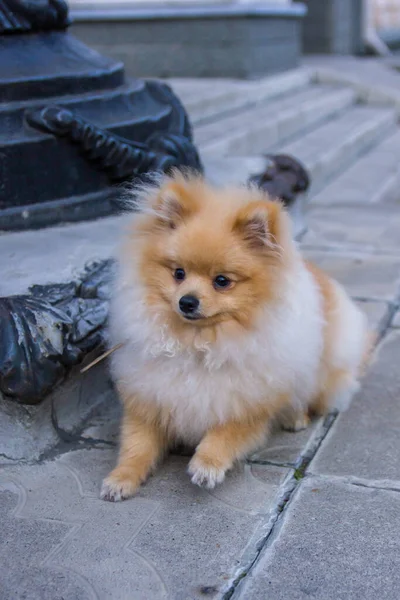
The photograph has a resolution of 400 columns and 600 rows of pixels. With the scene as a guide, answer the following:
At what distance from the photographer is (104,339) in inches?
123

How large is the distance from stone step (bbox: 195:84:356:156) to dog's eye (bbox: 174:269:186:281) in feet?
12.7

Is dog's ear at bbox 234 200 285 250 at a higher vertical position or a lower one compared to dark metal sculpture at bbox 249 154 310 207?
higher

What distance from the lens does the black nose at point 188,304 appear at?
2520 mm

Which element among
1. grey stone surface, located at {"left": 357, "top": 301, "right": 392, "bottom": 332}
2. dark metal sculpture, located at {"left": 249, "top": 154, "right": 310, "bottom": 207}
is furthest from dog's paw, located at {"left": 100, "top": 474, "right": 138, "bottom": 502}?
dark metal sculpture, located at {"left": 249, "top": 154, "right": 310, "bottom": 207}

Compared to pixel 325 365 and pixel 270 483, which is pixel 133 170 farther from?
pixel 270 483

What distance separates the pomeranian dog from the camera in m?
2.59

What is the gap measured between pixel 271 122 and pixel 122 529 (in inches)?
233

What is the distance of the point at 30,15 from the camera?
3795 mm

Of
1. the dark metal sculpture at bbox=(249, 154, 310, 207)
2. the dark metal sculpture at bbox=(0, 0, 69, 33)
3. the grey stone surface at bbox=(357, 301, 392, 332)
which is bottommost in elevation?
the grey stone surface at bbox=(357, 301, 392, 332)

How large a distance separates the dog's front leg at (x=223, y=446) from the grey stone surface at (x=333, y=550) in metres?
0.24

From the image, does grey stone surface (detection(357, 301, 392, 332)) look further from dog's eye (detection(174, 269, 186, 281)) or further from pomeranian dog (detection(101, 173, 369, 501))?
dog's eye (detection(174, 269, 186, 281))

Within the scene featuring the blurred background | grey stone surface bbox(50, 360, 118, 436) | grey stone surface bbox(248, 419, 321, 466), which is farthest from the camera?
the blurred background

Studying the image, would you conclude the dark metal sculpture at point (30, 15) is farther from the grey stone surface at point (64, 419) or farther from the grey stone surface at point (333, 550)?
the grey stone surface at point (333, 550)

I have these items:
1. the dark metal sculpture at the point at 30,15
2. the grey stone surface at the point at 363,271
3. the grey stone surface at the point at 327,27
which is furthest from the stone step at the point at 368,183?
the grey stone surface at the point at 327,27
